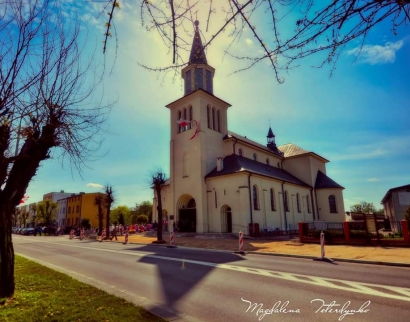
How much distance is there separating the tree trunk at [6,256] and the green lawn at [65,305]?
307 mm

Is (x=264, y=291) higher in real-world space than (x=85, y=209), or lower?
lower

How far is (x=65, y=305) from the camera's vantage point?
17.4ft

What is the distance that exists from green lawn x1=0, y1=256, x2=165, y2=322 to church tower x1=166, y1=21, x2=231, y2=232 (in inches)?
856

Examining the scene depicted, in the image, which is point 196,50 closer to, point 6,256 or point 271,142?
point 6,256

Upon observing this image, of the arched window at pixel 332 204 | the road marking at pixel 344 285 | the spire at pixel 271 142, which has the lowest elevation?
the road marking at pixel 344 285

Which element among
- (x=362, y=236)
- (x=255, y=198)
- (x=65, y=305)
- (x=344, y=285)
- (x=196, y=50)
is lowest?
(x=344, y=285)

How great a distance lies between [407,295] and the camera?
19.5ft

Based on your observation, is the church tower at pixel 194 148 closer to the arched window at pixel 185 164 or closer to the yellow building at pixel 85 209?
the arched window at pixel 185 164

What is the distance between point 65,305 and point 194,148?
85.0 feet

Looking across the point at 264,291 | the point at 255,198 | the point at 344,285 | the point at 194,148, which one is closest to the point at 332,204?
the point at 255,198

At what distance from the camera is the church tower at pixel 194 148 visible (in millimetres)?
29453

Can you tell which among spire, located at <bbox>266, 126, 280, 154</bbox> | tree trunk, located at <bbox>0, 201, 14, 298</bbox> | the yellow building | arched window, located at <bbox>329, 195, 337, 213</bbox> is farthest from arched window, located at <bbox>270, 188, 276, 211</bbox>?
the yellow building

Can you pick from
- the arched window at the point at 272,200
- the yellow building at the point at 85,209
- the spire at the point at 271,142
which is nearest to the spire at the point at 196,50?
the arched window at the point at 272,200

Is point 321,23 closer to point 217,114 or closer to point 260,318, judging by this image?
point 260,318
